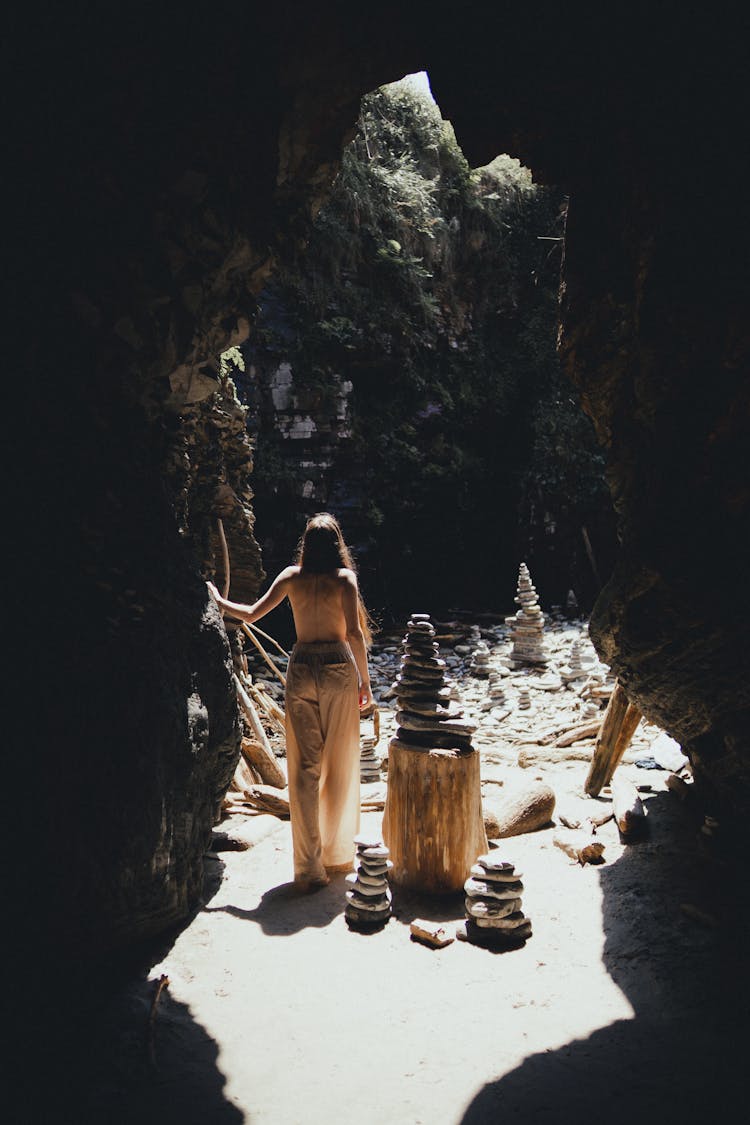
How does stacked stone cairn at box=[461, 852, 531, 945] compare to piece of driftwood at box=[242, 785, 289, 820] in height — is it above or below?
below

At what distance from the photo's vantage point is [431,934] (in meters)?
3.50

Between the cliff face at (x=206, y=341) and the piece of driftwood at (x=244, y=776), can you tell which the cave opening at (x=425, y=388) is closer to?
the piece of driftwood at (x=244, y=776)

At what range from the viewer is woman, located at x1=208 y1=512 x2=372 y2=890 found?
4148mm

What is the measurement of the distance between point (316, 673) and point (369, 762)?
248cm

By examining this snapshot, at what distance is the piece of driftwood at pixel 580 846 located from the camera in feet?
14.0

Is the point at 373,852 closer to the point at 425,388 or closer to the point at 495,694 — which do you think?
the point at 495,694

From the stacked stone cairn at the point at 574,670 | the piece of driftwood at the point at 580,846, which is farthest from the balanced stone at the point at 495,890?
the stacked stone cairn at the point at 574,670

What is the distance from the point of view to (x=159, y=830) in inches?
112

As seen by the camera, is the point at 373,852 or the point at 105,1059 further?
the point at 373,852

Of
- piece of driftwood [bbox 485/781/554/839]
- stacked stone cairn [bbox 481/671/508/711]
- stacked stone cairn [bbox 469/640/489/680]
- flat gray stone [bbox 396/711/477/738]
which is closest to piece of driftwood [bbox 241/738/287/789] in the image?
piece of driftwood [bbox 485/781/554/839]

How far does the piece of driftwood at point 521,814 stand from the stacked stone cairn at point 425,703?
3.64 feet

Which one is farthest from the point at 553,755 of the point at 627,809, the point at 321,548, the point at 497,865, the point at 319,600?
the point at 321,548

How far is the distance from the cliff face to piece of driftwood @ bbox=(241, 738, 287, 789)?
248cm

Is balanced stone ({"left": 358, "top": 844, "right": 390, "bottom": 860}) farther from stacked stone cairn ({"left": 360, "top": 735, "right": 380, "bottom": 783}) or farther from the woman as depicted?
stacked stone cairn ({"left": 360, "top": 735, "right": 380, "bottom": 783})
